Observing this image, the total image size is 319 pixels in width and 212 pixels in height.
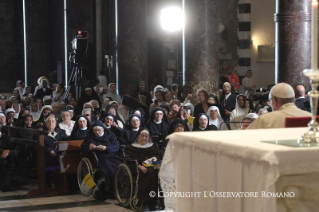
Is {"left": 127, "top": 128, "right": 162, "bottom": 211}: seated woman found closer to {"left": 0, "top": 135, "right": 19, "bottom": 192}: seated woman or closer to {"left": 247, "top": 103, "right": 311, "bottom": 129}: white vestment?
{"left": 0, "top": 135, "right": 19, "bottom": 192}: seated woman

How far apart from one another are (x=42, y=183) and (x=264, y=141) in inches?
334

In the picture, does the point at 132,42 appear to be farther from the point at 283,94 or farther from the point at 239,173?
the point at 239,173

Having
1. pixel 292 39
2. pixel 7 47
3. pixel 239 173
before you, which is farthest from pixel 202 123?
pixel 7 47

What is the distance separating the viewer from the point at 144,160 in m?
10.5

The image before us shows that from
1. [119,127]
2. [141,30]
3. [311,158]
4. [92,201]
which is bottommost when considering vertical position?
[92,201]

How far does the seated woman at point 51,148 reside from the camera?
12258mm

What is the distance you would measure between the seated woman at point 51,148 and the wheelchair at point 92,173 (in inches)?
26.4

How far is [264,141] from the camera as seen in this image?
3.74 meters

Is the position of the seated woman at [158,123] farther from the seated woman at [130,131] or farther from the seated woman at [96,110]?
the seated woman at [96,110]

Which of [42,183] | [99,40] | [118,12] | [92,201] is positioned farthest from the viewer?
[99,40]

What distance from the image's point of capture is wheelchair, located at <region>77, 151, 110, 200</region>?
1112 cm

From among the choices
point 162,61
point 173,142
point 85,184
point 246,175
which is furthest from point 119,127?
point 162,61

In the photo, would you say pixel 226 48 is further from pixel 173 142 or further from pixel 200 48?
pixel 173 142

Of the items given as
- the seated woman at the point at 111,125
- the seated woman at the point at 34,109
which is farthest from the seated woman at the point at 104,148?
the seated woman at the point at 34,109
